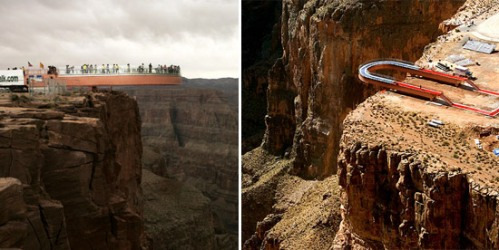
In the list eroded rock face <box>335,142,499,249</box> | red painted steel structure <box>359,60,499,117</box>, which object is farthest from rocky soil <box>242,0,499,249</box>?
red painted steel structure <box>359,60,499,117</box>

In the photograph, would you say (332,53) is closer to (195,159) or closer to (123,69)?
(195,159)

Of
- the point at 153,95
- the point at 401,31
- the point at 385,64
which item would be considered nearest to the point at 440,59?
the point at 385,64

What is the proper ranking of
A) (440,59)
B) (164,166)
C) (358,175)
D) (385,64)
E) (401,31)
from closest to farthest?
(358,175) < (440,59) < (385,64) < (401,31) < (164,166)

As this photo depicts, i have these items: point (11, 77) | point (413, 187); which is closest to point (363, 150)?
point (413, 187)

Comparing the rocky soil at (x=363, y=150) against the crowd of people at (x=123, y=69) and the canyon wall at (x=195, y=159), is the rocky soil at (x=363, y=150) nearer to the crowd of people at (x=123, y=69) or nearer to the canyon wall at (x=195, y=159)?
the canyon wall at (x=195, y=159)

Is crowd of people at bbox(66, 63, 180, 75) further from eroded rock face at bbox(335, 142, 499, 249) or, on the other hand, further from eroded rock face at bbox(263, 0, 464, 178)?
eroded rock face at bbox(263, 0, 464, 178)

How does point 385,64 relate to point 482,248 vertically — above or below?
above

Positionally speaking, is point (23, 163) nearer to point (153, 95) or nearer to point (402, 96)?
point (402, 96)
